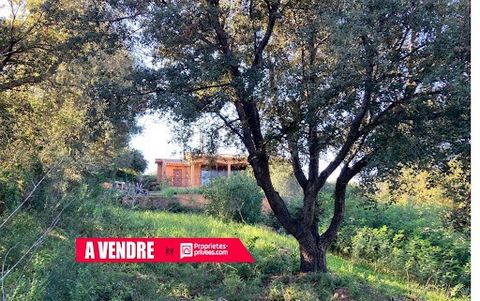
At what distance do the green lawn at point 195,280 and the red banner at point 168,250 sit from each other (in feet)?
0.59

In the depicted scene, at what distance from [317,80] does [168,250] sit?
3.79 metres

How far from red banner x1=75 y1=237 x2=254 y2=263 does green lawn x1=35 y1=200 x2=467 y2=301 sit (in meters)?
0.18

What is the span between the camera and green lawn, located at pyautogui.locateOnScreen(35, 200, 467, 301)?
4.74 metres

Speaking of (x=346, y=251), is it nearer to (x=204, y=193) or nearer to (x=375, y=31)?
(x=204, y=193)

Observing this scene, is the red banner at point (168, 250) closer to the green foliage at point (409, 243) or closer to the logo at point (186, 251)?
the logo at point (186, 251)

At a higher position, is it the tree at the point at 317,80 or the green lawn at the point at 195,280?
the tree at the point at 317,80

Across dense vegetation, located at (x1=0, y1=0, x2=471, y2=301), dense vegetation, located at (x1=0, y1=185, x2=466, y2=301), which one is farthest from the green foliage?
dense vegetation, located at (x1=0, y1=185, x2=466, y2=301)

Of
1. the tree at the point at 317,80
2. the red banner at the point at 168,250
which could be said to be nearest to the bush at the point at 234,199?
the red banner at the point at 168,250

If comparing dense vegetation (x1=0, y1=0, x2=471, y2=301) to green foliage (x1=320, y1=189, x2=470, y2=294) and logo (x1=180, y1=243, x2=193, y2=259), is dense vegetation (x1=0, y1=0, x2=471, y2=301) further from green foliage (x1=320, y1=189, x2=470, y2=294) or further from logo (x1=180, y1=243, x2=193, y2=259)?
logo (x1=180, y1=243, x2=193, y2=259)

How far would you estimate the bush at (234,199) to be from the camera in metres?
11.3

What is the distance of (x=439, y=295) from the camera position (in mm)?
7496

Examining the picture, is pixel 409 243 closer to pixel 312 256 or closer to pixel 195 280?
pixel 312 256

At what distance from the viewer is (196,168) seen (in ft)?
42.9

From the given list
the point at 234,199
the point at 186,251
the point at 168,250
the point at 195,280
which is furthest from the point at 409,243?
the point at 168,250
